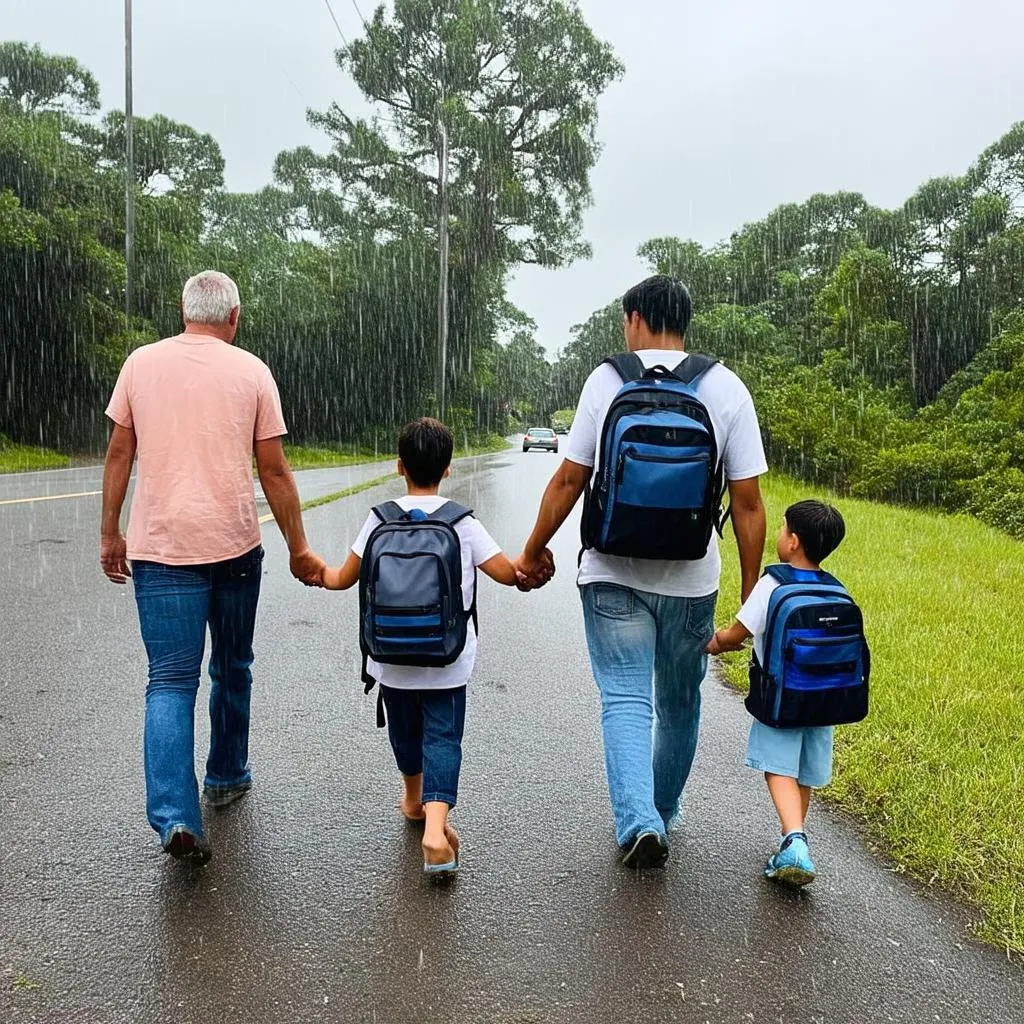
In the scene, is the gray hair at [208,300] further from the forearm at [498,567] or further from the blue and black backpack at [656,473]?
the blue and black backpack at [656,473]

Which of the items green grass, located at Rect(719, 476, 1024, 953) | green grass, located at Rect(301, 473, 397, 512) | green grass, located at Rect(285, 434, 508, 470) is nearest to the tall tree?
green grass, located at Rect(285, 434, 508, 470)

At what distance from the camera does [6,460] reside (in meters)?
23.5

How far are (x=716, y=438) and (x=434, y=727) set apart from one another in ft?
4.22

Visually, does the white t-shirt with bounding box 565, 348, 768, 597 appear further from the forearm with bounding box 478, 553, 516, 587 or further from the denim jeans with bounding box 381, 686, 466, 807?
the denim jeans with bounding box 381, 686, 466, 807

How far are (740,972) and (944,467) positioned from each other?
50.1 ft

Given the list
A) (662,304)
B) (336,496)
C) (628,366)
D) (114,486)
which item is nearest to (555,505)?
(628,366)

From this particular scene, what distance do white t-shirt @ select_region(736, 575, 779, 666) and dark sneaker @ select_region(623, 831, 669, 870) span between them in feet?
2.08

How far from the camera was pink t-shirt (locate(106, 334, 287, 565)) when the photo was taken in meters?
3.26

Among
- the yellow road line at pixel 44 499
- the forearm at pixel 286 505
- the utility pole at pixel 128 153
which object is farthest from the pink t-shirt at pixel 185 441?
the utility pole at pixel 128 153

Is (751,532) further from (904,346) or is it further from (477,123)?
(477,123)

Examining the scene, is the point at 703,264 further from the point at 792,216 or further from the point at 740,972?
the point at 740,972

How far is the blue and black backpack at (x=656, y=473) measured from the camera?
2949mm

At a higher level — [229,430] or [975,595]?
[229,430]

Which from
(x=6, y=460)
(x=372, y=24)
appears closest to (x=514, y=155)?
(x=372, y=24)
